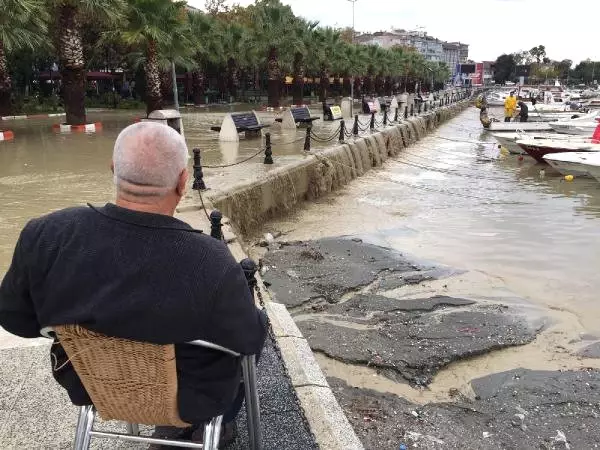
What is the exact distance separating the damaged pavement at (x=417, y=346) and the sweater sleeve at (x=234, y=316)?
7.49 ft

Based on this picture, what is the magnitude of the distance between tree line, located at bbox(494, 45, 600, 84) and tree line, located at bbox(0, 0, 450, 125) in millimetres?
89901

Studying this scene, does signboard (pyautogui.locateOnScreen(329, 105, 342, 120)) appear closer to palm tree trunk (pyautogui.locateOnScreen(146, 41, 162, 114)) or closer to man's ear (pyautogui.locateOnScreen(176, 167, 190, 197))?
palm tree trunk (pyautogui.locateOnScreen(146, 41, 162, 114))

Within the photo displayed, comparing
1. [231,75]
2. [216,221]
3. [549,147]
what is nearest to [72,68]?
[549,147]

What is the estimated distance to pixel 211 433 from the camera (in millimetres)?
2135

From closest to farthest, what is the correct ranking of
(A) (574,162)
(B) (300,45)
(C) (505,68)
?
1. (A) (574,162)
2. (B) (300,45)
3. (C) (505,68)

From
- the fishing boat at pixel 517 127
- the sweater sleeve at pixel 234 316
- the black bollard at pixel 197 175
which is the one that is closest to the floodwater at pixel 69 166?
the black bollard at pixel 197 175

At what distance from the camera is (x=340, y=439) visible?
9.53ft

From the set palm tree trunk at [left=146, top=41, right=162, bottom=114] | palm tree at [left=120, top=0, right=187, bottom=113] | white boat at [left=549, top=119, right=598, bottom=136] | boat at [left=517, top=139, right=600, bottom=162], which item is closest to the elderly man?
palm tree at [left=120, top=0, right=187, bottom=113]

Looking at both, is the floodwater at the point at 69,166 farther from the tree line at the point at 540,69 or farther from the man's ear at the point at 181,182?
the tree line at the point at 540,69

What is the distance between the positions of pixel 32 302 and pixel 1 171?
10.6 meters

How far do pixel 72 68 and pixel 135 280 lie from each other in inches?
779

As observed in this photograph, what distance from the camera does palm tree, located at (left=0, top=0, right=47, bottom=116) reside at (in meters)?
15.7

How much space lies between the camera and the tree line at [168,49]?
18.6m

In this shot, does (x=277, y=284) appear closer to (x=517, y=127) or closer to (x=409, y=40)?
(x=517, y=127)
